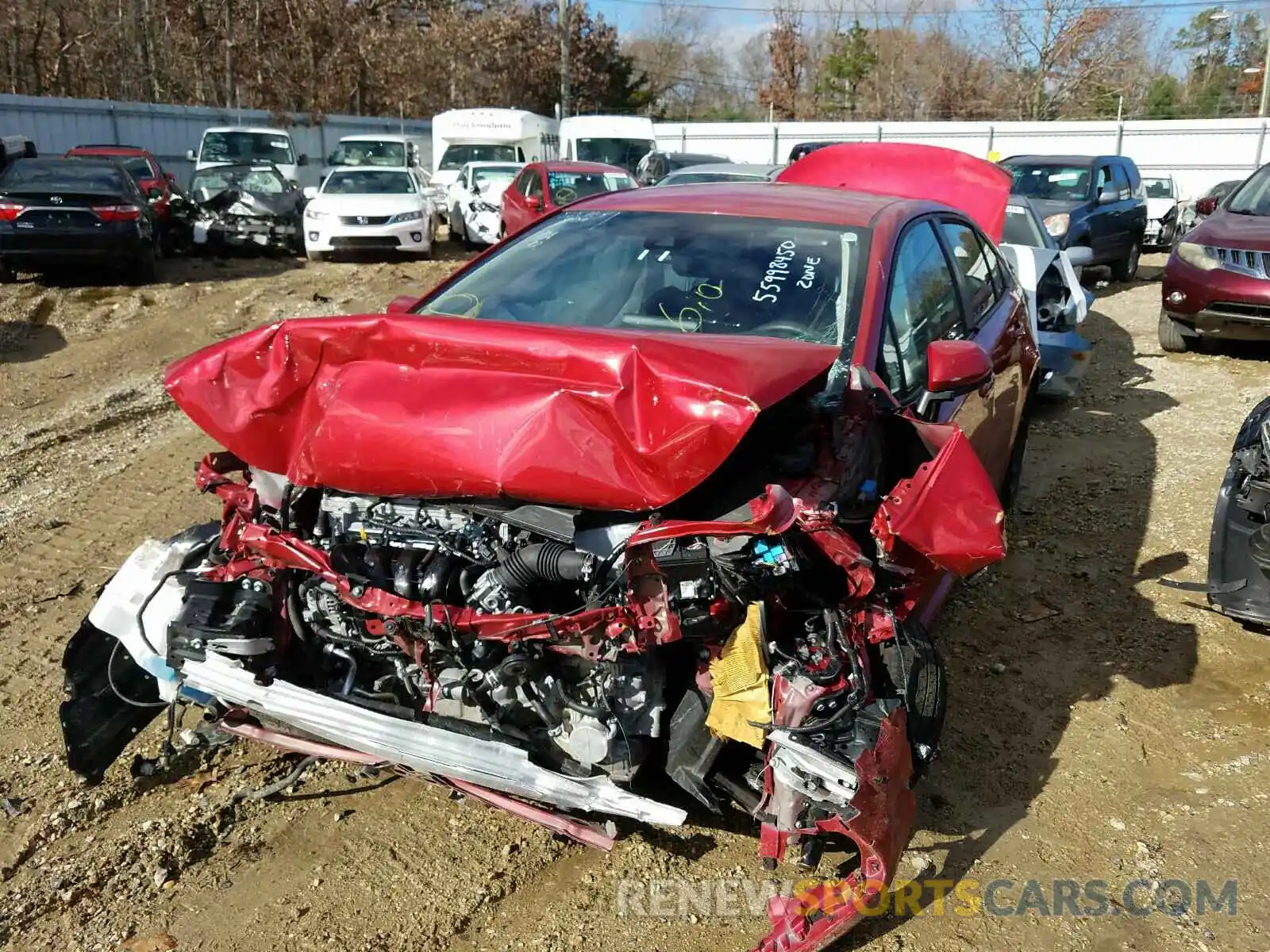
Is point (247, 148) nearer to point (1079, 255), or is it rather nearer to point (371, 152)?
point (371, 152)

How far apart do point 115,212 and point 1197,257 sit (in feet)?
37.4

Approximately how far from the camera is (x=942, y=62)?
51.5 meters

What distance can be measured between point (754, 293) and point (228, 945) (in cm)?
258

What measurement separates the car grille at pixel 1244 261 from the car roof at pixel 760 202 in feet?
18.6

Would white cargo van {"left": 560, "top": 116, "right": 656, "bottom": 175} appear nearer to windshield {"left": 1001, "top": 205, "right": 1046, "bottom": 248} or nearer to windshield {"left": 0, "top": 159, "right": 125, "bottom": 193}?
windshield {"left": 0, "top": 159, "right": 125, "bottom": 193}

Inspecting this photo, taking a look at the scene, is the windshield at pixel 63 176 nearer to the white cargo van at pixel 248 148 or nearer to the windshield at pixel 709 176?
the white cargo van at pixel 248 148

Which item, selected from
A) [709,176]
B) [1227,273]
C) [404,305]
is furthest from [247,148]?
[404,305]

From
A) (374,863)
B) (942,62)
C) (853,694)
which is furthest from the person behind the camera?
(942,62)

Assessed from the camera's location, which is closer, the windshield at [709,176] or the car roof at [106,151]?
the windshield at [709,176]

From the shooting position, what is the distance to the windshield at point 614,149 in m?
22.7

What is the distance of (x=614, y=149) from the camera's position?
22875 millimetres

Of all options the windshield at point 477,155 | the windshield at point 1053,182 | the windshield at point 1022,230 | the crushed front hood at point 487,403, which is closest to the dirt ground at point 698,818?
the crushed front hood at point 487,403

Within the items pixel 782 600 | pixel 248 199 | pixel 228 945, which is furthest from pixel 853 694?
pixel 248 199

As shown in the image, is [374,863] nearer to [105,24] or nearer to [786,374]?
[786,374]
